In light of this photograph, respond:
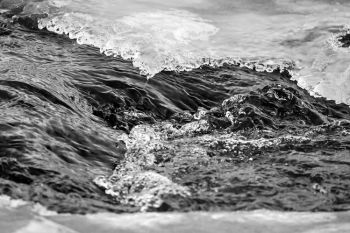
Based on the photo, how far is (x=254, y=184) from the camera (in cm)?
361

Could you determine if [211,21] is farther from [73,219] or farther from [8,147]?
[73,219]

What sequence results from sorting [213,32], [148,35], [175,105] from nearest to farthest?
1. [175,105]
2. [148,35]
3. [213,32]

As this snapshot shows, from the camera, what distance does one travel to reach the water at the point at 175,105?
3.46 meters

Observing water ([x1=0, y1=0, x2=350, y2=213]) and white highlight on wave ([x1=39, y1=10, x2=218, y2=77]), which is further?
white highlight on wave ([x1=39, y1=10, x2=218, y2=77])

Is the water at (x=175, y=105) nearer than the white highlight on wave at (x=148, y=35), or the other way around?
the water at (x=175, y=105)

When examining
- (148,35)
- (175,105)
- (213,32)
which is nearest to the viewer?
(175,105)

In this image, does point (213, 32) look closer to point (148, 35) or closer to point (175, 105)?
point (148, 35)

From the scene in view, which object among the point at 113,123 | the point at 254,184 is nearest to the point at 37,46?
the point at 113,123

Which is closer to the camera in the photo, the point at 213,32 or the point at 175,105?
the point at 175,105

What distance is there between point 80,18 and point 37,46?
0.94 m

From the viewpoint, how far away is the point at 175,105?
5.48m

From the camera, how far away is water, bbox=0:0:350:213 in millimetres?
3459

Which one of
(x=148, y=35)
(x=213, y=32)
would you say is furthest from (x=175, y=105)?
(x=213, y=32)

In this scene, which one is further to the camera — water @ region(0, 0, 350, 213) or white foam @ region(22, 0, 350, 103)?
white foam @ region(22, 0, 350, 103)
